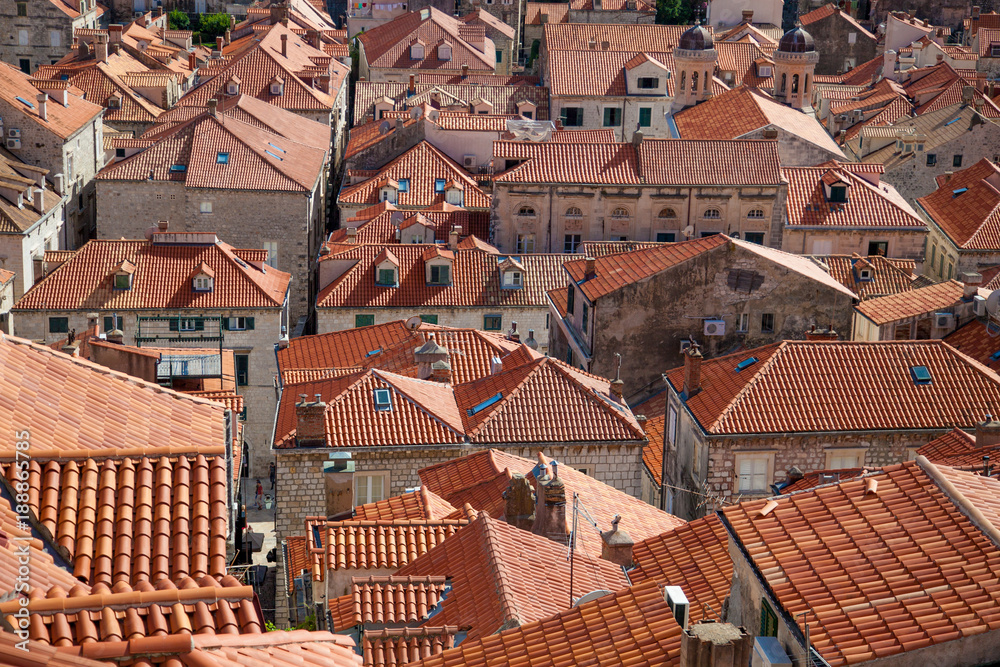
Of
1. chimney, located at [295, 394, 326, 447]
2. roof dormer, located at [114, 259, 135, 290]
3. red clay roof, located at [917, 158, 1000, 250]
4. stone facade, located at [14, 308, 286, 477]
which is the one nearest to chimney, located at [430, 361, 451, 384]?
chimney, located at [295, 394, 326, 447]

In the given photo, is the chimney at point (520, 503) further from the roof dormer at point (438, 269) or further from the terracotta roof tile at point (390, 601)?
the roof dormer at point (438, 269)

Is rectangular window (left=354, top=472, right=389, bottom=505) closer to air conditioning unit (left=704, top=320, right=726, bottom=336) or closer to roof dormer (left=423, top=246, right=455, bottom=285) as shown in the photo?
air conditioning unit (left=704, top=320, right=726, bottom=336)

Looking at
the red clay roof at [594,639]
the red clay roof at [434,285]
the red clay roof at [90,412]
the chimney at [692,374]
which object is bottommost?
the red clay roof at [434,285]

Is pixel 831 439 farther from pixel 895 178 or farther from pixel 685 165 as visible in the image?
pixel 895 178

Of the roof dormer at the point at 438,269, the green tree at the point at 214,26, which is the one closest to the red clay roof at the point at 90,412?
the roof dormer at the point at 438,269

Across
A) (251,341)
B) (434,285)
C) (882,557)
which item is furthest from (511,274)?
(882,557)
